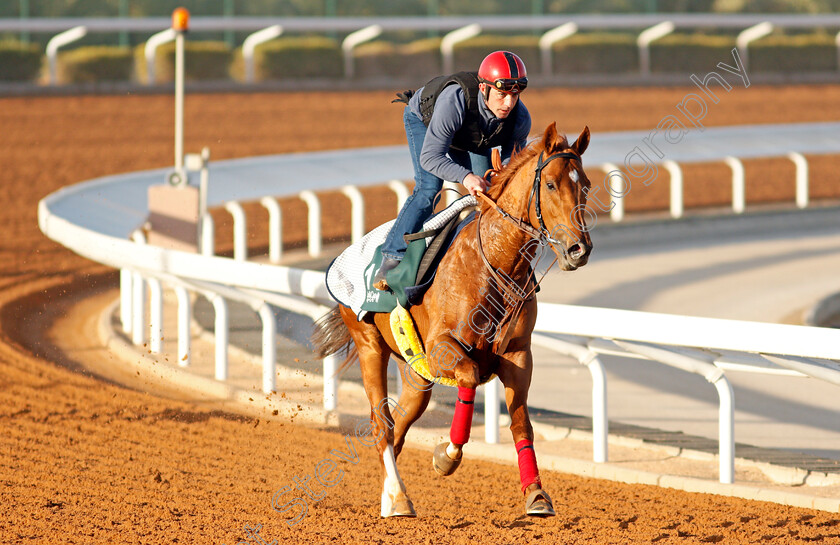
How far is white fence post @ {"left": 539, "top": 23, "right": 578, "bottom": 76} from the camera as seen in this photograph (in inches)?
906

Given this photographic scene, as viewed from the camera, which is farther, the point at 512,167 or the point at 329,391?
the point at 329,391

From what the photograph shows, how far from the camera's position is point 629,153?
14336 millimetres

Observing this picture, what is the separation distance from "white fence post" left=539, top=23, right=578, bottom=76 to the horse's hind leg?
1841 centimetres

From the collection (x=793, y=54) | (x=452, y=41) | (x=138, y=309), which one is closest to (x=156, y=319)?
(x=138, y=309)

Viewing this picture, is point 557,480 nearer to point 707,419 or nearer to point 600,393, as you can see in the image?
point 600,393

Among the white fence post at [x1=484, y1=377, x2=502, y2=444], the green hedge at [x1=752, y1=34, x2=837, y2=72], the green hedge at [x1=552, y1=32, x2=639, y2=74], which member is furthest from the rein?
the green hedge at [x1=752, y1=34, x2=837, y2=72]

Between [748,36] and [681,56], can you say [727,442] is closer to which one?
[681,56]

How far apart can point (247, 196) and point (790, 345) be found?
6.86 meters

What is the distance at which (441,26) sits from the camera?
23.6 metres

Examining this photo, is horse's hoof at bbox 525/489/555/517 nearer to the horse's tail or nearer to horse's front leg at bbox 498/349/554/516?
horse's front leg at bbox 498/349/554/516

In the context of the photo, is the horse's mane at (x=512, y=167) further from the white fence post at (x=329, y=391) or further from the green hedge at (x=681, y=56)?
the green hedge at (x=681, y=56)

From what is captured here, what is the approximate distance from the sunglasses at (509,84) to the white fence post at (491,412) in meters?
2.01

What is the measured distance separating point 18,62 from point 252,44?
4.09 meters

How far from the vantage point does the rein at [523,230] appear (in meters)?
4.07
